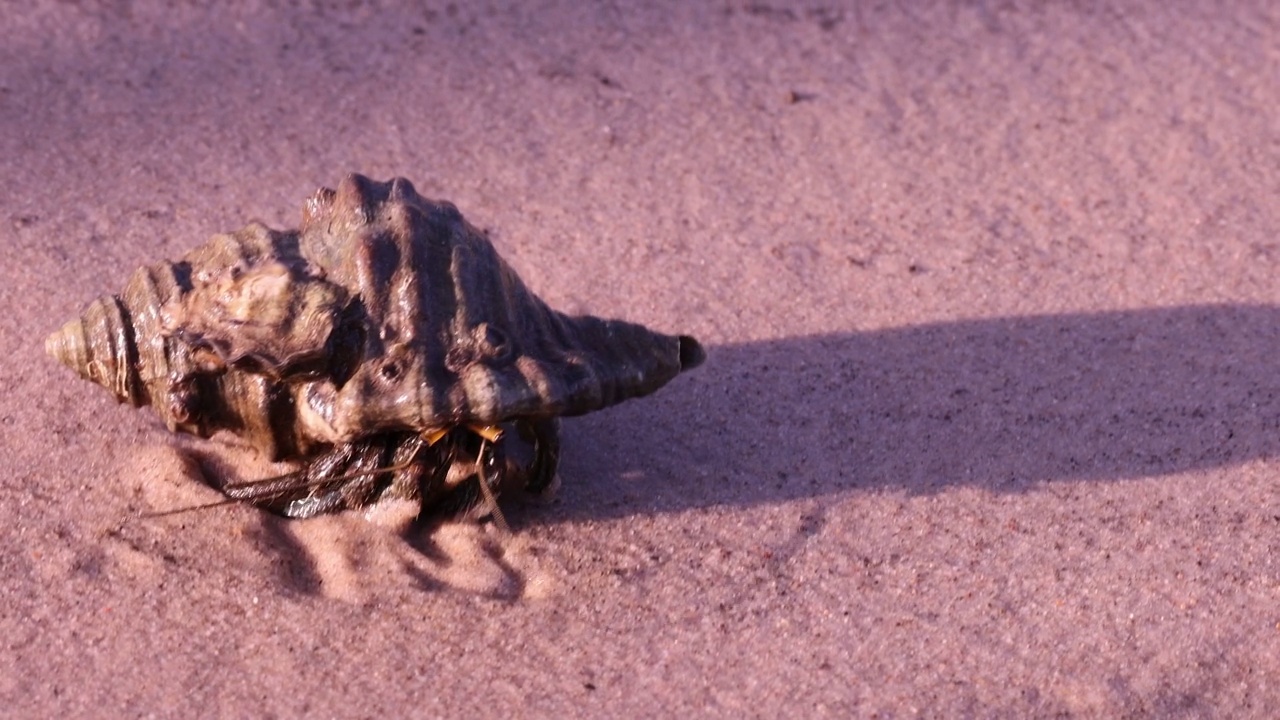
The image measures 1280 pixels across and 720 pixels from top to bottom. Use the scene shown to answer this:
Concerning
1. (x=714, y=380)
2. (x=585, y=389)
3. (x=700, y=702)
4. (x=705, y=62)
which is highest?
(x=705, y=62)

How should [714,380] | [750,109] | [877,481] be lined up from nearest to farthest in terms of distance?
[877,481], [714,380], [750,109]

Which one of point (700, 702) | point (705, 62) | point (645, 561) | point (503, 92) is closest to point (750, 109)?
point (705, 62)

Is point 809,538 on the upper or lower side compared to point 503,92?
lower

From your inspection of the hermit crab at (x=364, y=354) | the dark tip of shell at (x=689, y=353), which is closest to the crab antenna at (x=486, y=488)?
the hermit crab at (x=364, y=354)

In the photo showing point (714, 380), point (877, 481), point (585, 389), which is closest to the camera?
point (585, 389)

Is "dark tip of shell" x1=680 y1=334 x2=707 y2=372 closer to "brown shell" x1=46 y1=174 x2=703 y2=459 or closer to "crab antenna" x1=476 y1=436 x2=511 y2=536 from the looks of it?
"brown shell" x1=46 y1=174 x2=703 y2=459

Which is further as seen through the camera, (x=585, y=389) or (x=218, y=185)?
(x=218, y=185)

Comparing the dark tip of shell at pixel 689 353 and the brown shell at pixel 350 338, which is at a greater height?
the brown shell at pixel 350 338

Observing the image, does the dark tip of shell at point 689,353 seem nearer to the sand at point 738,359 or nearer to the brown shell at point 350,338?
the brown shell at point 350,338

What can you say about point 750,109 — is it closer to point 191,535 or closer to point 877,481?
point 877,481
